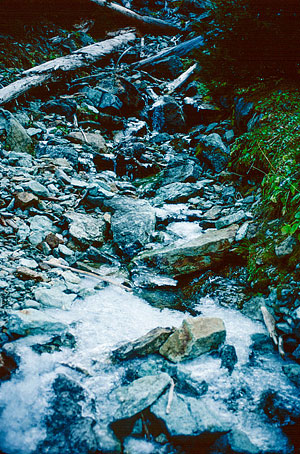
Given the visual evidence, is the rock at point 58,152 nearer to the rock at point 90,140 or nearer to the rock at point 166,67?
the rock at point 90,140

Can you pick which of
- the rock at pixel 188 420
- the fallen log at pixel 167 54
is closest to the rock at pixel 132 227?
the rock at pixel 188 420

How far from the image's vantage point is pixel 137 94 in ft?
26.1

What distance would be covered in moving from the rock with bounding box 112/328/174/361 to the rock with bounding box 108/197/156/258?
151 centimetres

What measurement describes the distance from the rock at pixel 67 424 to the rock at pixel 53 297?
0.79 metres

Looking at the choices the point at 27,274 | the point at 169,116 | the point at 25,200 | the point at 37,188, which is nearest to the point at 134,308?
the point at 27,274

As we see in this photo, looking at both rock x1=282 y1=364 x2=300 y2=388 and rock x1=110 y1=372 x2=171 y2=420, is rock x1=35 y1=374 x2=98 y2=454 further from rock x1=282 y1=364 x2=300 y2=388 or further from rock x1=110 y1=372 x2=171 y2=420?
rock x1=282 y1=364 x2=300 y2=388

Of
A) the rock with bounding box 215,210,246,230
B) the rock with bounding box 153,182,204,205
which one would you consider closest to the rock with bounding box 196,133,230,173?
the rock with bounding box 153,182,204,205

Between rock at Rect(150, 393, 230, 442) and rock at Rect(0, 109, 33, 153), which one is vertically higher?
rock at Rect(0, 109, 33, 153)

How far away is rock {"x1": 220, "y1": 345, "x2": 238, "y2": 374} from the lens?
2.11 metres

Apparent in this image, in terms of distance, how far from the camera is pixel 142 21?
10.7 m

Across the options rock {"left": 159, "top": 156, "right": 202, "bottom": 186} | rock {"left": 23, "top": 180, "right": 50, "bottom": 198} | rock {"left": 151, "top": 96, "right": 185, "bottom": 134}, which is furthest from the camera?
rock {"left": 151, "top": 96, "right": 185, "bottom": 134}

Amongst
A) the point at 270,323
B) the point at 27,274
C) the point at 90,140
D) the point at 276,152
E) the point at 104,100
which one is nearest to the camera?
the point at 270,323

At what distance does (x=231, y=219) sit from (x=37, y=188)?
3.07 metres

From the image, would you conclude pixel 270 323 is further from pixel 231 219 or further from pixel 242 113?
pixel 242 113
